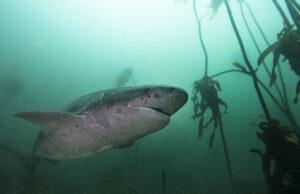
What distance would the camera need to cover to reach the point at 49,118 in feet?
7.83

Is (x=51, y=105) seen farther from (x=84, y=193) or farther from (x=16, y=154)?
(x=16, y=154)

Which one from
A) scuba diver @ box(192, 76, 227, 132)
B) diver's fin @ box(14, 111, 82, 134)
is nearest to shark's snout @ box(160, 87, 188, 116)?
diver's fin @ box(14, 111, 82, 134)

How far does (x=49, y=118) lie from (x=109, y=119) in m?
0.81

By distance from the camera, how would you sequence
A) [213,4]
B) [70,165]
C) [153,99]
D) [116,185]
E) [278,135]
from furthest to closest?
[70,165]
[116,185]
[213,4]
[278,135]
[153,99]

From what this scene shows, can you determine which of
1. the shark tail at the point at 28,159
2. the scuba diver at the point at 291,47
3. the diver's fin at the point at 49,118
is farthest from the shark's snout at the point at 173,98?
the scuba diver at the point at 291,47

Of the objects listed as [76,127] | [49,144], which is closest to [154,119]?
[76,127]

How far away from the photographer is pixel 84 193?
1240cm

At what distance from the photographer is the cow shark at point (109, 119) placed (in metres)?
2.07

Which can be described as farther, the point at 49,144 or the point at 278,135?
the point at 278,135

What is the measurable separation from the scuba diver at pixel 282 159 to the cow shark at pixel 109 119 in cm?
323

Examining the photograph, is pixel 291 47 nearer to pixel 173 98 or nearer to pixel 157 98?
pixel 173 98

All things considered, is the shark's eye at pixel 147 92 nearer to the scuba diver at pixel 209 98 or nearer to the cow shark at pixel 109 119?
the cow shark at pixel 109 119

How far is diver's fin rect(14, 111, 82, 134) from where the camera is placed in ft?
7.50

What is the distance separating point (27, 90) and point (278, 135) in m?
49.9
